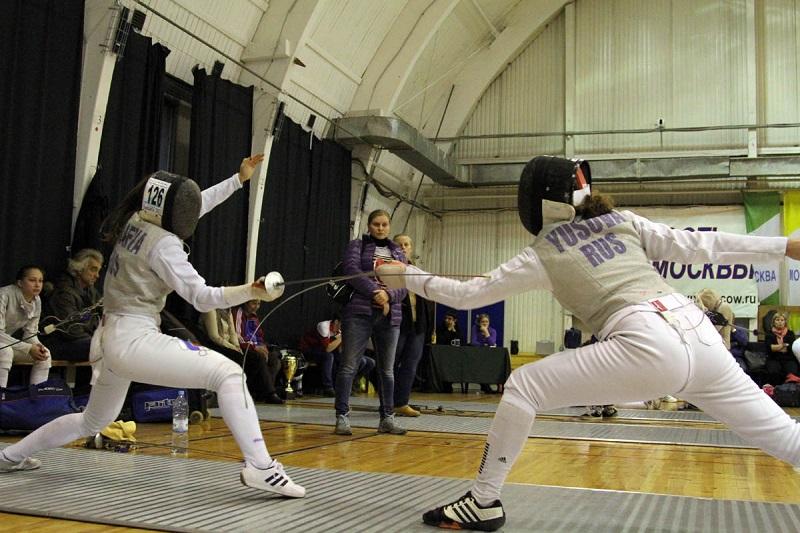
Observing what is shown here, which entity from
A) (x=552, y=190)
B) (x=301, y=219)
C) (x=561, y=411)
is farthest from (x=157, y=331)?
(x=301, y=219)

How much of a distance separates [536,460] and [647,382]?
1788 millimetres

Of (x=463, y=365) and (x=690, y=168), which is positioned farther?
(x=690, y=168)

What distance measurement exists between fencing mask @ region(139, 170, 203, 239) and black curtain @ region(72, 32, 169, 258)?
3.43m

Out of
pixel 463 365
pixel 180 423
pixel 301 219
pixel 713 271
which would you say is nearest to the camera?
pixel 180 423

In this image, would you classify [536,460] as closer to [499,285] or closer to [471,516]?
[471,516]

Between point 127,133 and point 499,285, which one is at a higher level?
point 127,133

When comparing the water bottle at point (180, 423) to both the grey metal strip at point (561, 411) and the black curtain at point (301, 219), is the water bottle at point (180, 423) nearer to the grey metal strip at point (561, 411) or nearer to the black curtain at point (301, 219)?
the grey metal strip at point (561, 411)

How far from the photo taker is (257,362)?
6824 millimetres

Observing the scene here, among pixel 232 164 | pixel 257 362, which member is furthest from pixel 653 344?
pixel 232 164

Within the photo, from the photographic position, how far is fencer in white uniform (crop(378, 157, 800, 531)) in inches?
79.5

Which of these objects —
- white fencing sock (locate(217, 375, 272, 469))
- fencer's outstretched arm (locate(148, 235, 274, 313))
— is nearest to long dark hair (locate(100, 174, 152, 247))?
fencer's outstretched arm (locate(148, 235, 274, 313))

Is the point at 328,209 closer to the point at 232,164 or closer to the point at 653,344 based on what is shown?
the point at 232,164

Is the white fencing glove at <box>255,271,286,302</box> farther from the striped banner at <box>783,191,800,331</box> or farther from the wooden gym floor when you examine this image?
the striped banner at <box>783,191,800,331</box>

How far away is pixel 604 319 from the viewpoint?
218 cm
